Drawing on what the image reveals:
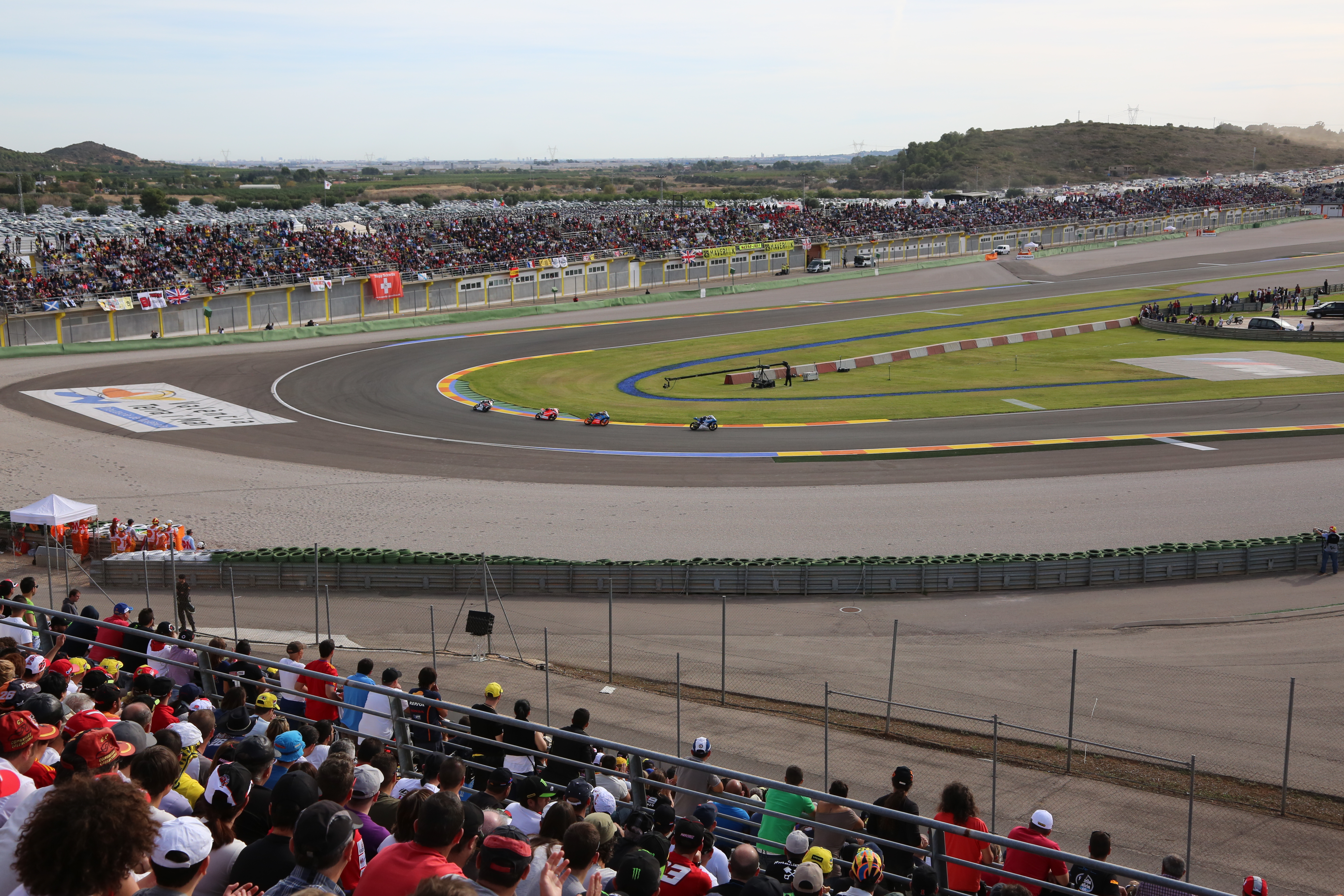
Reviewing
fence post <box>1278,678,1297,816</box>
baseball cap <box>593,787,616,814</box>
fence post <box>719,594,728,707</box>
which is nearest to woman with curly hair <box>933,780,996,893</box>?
baseball cap <box>593,787,616,814</box>

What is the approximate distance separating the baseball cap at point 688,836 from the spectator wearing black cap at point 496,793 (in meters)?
1.29

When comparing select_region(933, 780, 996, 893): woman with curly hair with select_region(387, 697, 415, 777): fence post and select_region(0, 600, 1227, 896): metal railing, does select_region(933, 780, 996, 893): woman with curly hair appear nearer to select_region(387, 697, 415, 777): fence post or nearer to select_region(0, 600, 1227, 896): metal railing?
select_region(0, 600, 1227, 896): metal railing

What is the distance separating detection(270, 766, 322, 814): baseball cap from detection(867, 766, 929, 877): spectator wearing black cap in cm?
367

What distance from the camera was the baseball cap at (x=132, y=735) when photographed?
6.85 meters

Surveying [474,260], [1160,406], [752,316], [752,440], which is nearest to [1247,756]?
[752,440]

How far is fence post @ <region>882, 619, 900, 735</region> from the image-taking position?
1329 cm

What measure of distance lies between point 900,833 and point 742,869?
2.13m

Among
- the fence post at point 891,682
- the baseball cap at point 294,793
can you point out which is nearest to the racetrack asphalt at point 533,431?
the fence post at point 891,682

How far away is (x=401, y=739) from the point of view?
8086 mm

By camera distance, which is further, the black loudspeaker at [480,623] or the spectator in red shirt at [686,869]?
the black loudspeaker at [480,623]

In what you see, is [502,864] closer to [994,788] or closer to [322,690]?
[322,690]

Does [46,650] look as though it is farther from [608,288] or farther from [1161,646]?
[608,288]

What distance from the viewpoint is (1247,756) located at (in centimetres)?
1326

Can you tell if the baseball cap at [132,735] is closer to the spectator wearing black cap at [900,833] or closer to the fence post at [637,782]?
the fence post at [637,782]
